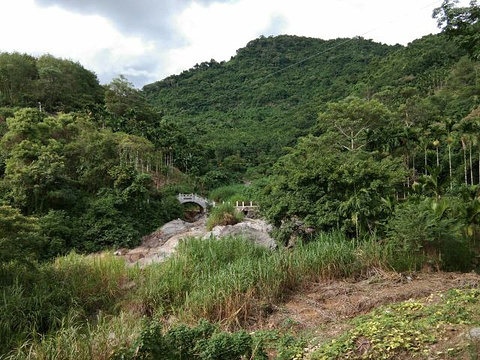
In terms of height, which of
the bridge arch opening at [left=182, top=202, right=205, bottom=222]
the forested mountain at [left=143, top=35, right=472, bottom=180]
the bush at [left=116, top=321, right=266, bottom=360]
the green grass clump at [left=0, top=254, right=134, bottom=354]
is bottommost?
the bridge arch opening at [left=182, top=202, right=205, bottom=222]

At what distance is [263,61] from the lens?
334 ft

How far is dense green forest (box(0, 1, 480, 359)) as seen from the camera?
20.0 ft

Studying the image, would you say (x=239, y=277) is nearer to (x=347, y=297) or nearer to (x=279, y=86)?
(x=347, y=297)

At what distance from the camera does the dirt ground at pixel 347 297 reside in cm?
525

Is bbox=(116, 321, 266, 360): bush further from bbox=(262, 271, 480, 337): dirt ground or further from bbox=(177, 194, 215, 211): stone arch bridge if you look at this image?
bbox=(177, 194, 215, 211): stone arch bridge

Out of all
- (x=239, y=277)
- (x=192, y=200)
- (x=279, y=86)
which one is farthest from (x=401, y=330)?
(x=279, y=86)

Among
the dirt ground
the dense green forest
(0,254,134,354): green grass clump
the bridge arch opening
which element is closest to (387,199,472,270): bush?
the dense green forest

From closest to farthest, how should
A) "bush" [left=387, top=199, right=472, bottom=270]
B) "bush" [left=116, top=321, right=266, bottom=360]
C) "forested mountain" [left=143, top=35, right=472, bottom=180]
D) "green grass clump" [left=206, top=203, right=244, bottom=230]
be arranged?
"bush" [left=116, top=321, right=266, bottom=360]
"bush" [left=387, top=199, right=472, bottom=270]
"green grass clump" [left=206, top=203, right=244, bottom=230]
"forested mountain" [left=143, top=35, right=472, bottom=180]

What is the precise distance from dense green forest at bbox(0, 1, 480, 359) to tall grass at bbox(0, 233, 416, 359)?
32mm

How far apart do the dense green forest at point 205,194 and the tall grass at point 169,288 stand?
0.10 ft

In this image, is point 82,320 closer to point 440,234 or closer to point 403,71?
point 440,234

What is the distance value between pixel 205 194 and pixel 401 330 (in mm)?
39934

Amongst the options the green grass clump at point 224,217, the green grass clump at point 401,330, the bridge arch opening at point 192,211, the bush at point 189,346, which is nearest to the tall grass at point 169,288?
the bush at point 189,346

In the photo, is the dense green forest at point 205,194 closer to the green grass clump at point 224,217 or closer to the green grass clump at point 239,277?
the green grass clump at point 239,277
